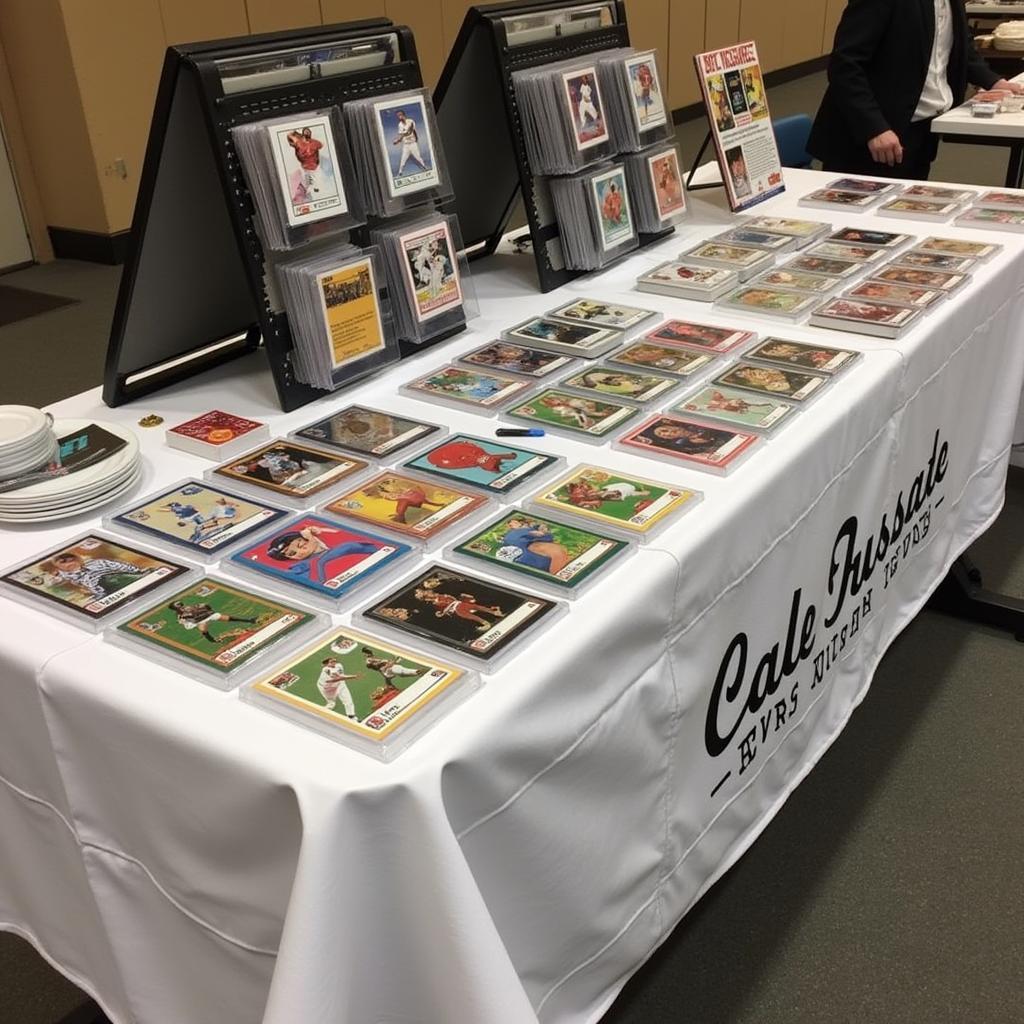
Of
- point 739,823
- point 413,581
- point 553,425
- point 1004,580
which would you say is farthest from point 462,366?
point 1004,580

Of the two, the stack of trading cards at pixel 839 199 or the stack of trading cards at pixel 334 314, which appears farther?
the stack of trading cards at pixel 839 199

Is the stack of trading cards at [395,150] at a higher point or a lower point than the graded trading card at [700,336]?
higher

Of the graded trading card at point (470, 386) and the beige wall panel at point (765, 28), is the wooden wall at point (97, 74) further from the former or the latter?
the graded trading card at point (470, 386)

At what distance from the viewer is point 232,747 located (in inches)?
31.6

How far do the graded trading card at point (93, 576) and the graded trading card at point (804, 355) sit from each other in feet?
2.84

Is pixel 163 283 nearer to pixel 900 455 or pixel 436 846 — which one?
pixel 436 846

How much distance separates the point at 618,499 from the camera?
1.12m

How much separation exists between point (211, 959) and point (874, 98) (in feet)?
9.75

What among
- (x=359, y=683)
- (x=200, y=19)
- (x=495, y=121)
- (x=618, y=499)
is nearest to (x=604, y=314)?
(x=495, y=121)

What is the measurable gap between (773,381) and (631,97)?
29.0 inches

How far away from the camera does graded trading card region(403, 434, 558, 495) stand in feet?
3.82

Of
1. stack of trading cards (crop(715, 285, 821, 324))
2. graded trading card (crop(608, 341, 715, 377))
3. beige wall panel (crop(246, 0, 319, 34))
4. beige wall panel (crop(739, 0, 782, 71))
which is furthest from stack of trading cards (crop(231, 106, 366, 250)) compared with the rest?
beige wall panel (crop(739, 0, 782, 71))

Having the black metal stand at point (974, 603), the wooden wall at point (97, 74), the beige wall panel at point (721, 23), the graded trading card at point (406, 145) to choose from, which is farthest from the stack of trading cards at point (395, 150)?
the beige wall panel at point (721, 23)

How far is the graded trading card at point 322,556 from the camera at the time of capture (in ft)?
3.24
